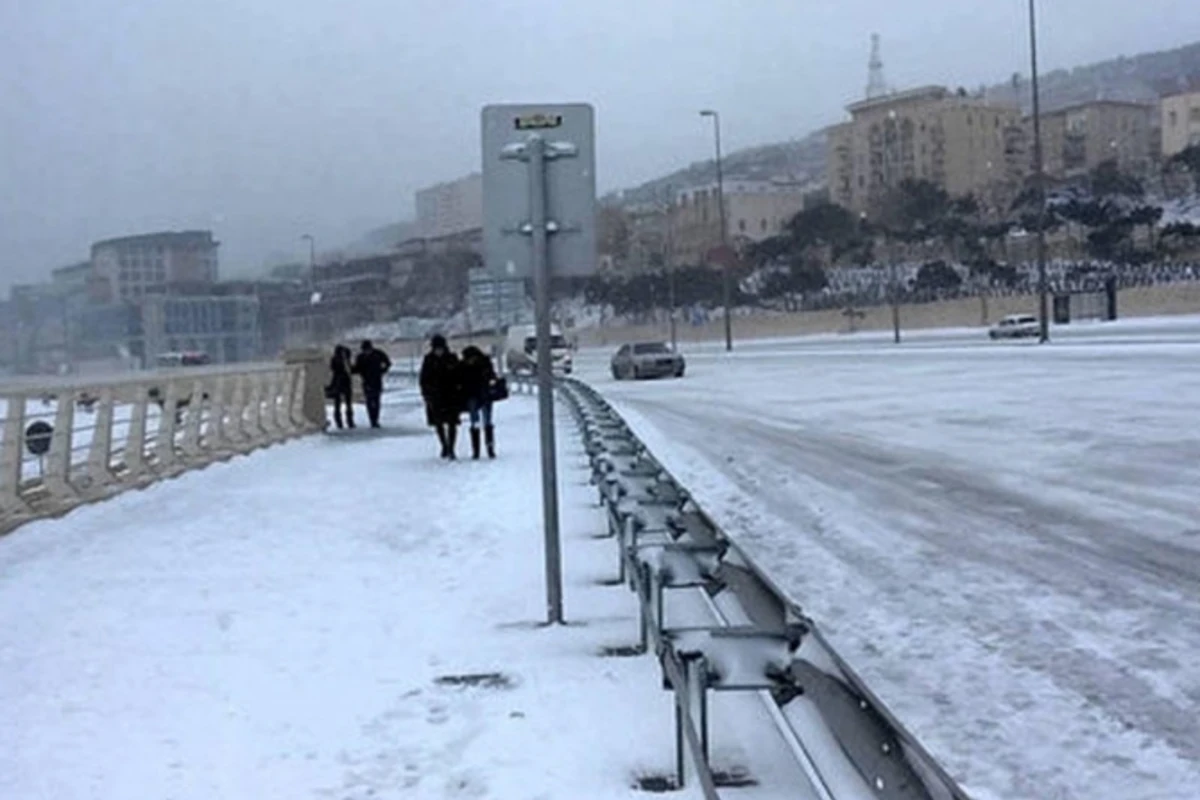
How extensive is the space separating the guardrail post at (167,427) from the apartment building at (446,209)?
2177 inches

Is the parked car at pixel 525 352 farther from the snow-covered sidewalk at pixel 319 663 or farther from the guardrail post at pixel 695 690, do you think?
the guardrail post at pixel 695 690

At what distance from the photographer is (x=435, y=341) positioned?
2028 centimetres

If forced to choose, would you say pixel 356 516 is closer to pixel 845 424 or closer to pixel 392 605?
pixel 392 605

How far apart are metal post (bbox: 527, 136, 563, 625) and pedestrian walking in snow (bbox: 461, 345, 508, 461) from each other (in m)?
11.1

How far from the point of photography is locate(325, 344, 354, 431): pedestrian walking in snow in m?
29.1

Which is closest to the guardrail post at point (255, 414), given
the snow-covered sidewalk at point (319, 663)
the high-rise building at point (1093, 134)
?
the snow-covered sidewalk at point (319, 663)

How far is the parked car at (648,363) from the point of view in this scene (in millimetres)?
51219

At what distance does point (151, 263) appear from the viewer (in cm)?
5584

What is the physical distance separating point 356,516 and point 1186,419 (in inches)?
446

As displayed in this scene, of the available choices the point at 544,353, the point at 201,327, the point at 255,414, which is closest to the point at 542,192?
the point at 544,353

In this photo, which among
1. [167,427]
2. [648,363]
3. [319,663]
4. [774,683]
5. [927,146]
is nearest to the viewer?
[774,683]

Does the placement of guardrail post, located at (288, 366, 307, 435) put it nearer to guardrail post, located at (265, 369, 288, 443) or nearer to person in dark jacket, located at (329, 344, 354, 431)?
guardrail post, located at (265, 369, 288, 443)

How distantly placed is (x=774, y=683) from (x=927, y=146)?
492ft

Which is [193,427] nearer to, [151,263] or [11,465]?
[11,465]
